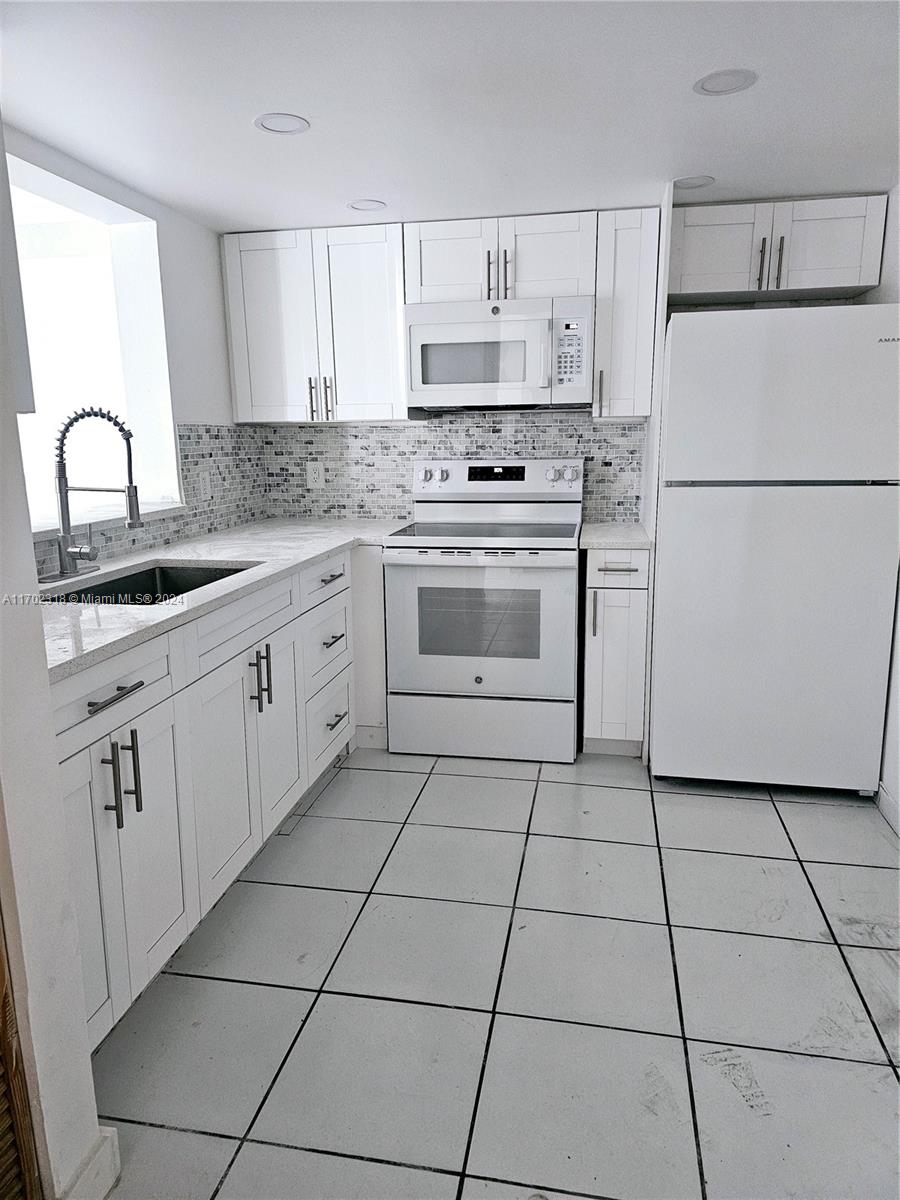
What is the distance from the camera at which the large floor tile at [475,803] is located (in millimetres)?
2725

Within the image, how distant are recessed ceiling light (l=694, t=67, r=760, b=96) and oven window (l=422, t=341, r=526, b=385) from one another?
3.94ft

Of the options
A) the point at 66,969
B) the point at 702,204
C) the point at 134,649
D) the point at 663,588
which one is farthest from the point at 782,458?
the point at 66,969

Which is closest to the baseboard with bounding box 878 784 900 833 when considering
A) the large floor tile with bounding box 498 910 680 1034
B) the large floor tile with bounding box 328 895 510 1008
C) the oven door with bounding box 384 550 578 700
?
the large floor tile with bounding box 498 910 680 1034

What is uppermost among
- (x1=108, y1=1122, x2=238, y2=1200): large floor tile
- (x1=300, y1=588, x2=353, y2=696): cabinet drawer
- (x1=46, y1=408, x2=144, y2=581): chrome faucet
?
(x1=46, y1=408, x2=144, y2=581): chrome faucet

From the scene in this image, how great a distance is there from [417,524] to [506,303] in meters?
1.01

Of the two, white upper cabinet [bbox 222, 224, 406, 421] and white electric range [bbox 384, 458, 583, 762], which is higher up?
white upper cabinet [bbox 222, 224, 406, 421]

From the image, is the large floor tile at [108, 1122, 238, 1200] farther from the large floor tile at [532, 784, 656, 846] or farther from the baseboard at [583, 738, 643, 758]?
the baseboard at [583, 738, 643, 758]

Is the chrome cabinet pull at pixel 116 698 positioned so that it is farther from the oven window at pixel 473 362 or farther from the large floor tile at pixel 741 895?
the oven window at pixel 473 362

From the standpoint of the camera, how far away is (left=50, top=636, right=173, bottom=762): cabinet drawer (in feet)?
4.72

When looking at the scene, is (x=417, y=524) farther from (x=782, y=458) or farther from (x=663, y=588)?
(x=782, y=458)

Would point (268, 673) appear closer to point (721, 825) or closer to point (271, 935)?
point (271, 935)

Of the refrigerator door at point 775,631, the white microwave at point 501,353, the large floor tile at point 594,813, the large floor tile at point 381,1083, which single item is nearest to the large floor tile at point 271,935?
the large floor tile at point 381,1083

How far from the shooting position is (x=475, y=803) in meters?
2.86

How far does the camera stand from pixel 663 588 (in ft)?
9.26
